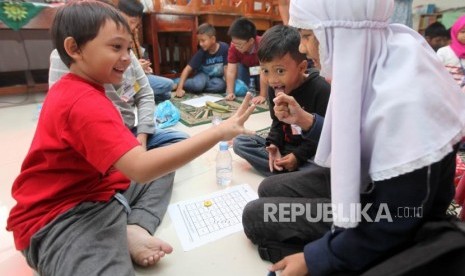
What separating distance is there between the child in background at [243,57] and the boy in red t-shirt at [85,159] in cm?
167

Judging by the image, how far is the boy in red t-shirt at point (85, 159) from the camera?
659 millimetres

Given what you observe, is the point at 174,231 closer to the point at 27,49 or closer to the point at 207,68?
the point at 207,68

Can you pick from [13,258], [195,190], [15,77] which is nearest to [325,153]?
[195,190]

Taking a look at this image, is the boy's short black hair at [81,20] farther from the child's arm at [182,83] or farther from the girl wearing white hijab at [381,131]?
the child's arm at [182,83]

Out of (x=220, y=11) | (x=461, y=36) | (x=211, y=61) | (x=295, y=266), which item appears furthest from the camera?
(x=220, y=11)

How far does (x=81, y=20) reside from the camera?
72 cm

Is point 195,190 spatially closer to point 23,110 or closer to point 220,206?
point 220,206

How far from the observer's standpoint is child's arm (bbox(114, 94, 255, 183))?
2.13ft

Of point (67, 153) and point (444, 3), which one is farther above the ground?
point (444, 3)

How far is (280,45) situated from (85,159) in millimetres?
763

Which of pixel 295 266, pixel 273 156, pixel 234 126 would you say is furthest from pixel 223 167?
pixel 295 266

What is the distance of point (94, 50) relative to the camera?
742 millimetres

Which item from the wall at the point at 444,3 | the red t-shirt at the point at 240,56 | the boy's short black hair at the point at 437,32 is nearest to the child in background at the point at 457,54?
the boy's short black hair at the point at 437,32

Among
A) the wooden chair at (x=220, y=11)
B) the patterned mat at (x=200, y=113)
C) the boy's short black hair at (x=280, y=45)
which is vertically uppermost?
the wooden chair at (x=220, y=11)
